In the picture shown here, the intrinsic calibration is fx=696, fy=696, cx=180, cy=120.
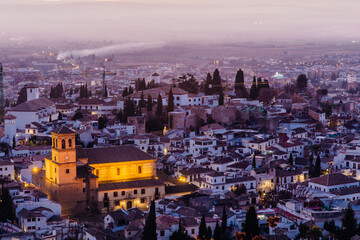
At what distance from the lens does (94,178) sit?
69.0 ft

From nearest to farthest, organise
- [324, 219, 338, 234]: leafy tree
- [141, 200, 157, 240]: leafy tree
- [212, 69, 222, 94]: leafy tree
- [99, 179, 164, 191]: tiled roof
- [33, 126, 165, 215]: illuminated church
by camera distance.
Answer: [141, 200, 157, 240]: leafy tree, [324, 219, 338, 234]: leafy tree, [33, 126, 165, 215]: illuminated church, [99, 179, 164, 191]: tiled roof, [212, 69, 222, 94]: leafy tree

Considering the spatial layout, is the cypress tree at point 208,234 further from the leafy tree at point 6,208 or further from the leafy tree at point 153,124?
the leafy tree at point 153,124

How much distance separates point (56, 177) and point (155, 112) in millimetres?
10828

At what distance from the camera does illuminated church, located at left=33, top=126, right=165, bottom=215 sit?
20891 millimetres

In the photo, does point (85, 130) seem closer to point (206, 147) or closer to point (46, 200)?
point (206, 147)

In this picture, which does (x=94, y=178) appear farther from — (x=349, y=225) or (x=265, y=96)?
(x=265, y=96)

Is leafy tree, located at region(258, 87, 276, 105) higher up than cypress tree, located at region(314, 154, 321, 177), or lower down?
higher up

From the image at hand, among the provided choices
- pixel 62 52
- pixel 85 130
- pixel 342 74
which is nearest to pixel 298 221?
pixel 85 130

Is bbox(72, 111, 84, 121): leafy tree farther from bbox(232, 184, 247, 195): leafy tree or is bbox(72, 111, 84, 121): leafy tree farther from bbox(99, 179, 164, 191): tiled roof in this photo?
bbox(232, 184, 247, 195): leafy tree

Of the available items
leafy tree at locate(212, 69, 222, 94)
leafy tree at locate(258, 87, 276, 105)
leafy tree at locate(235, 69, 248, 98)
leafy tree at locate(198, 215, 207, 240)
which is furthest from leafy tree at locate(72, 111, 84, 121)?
leafy tree at locate(198, 215, 207, 240)

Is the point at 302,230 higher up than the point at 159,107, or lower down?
lower down

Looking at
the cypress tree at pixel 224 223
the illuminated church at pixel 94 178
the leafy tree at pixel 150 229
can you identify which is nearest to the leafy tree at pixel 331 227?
the cypress tree at pixel 224 223

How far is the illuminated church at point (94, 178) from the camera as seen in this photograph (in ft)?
68.5

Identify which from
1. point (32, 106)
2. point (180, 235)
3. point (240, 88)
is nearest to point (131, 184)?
point (180, 235)
